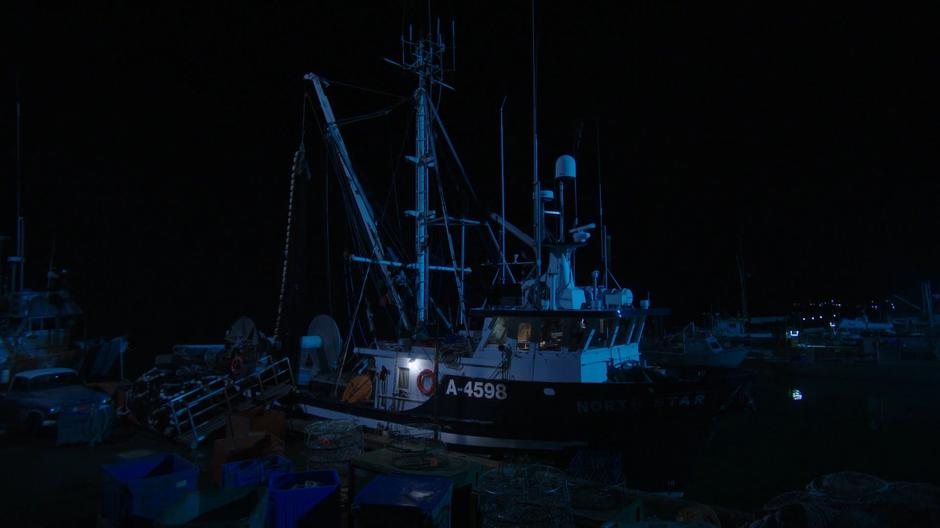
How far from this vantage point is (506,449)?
9734 millimetres

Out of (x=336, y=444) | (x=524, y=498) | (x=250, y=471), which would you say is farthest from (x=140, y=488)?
(x=524, y=498)

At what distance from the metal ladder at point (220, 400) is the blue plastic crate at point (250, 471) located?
4.46 metres

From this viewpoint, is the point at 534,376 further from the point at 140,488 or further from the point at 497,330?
the point at 140,488

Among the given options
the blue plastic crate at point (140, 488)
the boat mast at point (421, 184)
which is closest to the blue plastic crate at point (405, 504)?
the blue plastic crate at point (140, 488)

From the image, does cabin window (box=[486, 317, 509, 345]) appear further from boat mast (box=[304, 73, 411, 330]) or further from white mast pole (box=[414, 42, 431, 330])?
boat mast (box=[304, 73, 411, 330])

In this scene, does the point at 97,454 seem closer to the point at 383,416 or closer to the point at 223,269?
the point at 383,416

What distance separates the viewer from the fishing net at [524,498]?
13.3ft

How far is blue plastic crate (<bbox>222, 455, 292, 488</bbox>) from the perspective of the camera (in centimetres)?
620

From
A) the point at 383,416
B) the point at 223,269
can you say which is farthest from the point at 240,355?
the point at 223,269

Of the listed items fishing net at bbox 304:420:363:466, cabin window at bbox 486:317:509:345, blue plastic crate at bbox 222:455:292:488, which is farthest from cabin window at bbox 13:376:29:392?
cabin window at bbox 486:317:509:345

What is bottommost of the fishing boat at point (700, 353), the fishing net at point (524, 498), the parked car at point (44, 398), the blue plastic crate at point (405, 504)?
the fishing boat at point (700, 353)

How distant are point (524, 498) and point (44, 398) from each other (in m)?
11.8

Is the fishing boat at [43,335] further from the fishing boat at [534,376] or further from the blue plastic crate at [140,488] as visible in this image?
the blue plastic crate at [140,488]

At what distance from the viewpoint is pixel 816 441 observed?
616 inches
